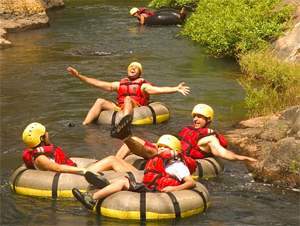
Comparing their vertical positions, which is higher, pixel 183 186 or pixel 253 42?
pixel 253 42

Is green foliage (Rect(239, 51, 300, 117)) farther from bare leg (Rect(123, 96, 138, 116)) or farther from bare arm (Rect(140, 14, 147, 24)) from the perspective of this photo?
bare arm (Rect(140, 14, 147, 24))

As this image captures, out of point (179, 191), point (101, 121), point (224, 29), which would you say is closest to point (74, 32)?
point (224, 29)

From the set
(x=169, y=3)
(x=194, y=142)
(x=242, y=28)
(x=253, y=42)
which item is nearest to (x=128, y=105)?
(x=194, y=142)

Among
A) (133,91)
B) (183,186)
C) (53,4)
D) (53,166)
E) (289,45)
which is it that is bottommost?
(183,186)

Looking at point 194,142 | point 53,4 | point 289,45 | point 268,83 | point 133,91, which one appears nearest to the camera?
point 194,142

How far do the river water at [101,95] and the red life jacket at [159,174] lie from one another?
0.55 m

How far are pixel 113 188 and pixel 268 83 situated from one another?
8.59 m

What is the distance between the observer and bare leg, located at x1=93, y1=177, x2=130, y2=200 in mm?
9227

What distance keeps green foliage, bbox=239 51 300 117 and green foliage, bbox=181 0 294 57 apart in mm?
713

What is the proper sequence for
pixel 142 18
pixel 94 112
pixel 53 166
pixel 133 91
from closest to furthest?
pixel 53 166, pixel 94 112, pixel 133 91, pixel 142 18

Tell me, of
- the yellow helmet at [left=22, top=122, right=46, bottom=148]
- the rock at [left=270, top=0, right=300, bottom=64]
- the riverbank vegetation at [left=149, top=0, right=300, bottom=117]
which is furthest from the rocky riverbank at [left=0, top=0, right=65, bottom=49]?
the yellow helmet at [left=22, top=122, right=46, bottom=148]

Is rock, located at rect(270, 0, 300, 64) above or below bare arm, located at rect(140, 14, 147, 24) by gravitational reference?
below

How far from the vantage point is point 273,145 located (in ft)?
37.4

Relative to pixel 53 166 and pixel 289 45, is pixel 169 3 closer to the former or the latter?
pixel 289 45
